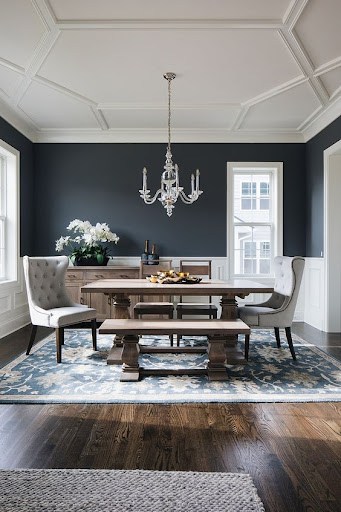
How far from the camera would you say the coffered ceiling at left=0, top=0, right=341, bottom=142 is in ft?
10.5

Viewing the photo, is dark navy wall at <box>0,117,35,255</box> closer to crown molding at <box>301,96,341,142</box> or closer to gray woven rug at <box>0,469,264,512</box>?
crown molding at <box>301,96,341,142</box>

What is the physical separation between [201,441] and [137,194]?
15.2 feet

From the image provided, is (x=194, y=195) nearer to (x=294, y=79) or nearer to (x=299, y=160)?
(x=294, y=79)

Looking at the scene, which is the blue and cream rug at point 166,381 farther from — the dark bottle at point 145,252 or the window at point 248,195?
the window at point 248,195

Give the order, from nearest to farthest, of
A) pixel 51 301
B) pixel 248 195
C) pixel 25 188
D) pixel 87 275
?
1. pixel 51 301
2. pixel 87 275
3. pixel 25 188
4. pixel 248 195

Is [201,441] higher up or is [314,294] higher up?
[314,294]

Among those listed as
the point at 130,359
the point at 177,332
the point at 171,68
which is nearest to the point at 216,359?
the point at 177,332

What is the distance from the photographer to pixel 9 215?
562 centimetres

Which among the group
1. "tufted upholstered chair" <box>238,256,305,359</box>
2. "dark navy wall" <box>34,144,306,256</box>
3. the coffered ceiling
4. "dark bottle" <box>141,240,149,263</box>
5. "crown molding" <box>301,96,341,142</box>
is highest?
the coffered ceiling

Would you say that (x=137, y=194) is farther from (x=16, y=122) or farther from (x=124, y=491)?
(x=124, y=491)

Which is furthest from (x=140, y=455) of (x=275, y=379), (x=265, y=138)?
(x=265, y=138)

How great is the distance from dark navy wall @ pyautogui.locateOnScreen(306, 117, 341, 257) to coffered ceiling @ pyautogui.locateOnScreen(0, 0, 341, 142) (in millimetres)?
189

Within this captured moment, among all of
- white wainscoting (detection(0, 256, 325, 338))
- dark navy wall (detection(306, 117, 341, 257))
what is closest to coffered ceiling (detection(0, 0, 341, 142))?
dark navy wall (detection(306, 117, 341, 257))

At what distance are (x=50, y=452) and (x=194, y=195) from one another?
3028 mm
